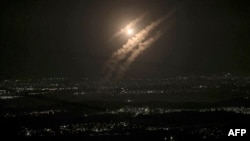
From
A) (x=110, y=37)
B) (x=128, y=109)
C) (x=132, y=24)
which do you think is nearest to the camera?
(x=128, y=109)

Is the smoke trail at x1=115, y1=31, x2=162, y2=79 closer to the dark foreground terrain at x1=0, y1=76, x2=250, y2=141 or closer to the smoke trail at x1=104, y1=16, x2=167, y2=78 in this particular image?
the smoke trail at x1=104, y1=16, x2=167, y2=78

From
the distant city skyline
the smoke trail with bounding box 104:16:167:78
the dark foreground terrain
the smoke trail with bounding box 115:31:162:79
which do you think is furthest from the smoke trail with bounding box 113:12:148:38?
the dark foreground terrain

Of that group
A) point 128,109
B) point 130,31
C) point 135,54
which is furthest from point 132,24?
point 128,109

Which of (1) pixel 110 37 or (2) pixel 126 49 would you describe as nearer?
(2) pixel 126 49

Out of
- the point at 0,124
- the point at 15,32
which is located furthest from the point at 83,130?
the point at 15,32

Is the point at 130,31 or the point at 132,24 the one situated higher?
the point at 132,24

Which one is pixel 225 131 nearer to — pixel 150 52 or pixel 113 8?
pixel 150 52

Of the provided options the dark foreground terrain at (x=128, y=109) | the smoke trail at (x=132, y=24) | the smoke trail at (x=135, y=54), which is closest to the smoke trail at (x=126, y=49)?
the smoke trail at (x=135, y=54)

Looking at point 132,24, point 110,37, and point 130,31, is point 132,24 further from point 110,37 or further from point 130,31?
point 110,37
